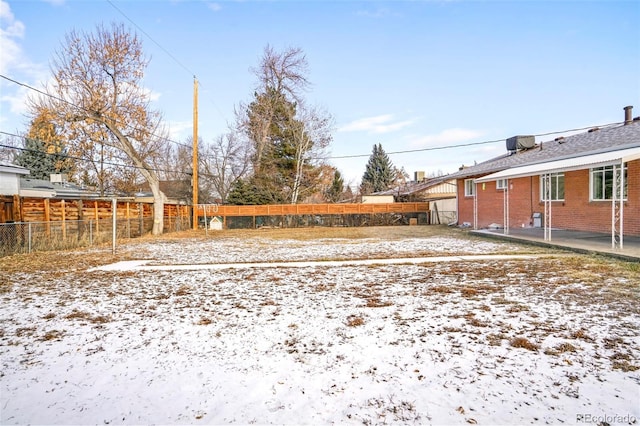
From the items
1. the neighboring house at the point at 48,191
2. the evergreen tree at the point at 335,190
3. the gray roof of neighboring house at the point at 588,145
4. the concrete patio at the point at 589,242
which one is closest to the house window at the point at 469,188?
the gray roof of neighboring house at the point at 588,145

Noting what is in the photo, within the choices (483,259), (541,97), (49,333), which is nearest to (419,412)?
(49,333)

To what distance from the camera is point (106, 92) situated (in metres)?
16.9

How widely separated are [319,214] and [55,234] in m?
15.4

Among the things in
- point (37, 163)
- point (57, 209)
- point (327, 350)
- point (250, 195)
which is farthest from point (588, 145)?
point (37, 163)

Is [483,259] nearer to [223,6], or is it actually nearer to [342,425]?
[342,425]

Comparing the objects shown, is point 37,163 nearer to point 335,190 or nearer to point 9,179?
point 9,179

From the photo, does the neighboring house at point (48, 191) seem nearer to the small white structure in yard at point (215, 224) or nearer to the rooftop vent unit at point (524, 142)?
the small white structure in yard at point (215, 224)

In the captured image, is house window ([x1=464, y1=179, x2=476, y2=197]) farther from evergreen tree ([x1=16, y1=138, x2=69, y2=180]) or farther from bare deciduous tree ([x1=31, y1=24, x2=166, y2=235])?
evergreen tree ([x1=16, y1=138, x2=69, y2=180])

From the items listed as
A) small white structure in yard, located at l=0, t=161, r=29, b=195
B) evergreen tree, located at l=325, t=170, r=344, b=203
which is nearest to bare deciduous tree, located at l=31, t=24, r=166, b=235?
small white structure in yard, located at l=0, t=161, r=29, b=195

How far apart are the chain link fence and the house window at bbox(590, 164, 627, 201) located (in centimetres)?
1774

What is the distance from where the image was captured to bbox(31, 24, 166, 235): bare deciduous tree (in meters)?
15.8

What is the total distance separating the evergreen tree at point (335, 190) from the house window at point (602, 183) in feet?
85.5

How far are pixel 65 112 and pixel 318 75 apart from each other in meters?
17.7

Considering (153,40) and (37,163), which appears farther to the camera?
(37,163)
